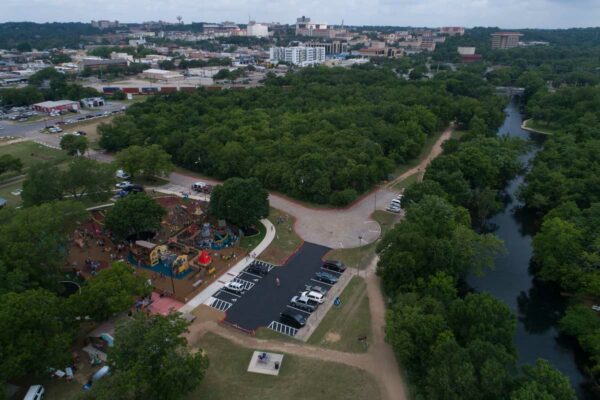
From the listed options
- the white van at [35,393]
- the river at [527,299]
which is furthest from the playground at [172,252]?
the river at [527,299]

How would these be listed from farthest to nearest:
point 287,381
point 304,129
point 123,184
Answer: point 304,129
point 123,184
point 287,381

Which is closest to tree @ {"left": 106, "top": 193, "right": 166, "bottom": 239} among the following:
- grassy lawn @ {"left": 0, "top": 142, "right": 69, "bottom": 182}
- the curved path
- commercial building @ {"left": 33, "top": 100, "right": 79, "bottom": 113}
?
→ the curved path

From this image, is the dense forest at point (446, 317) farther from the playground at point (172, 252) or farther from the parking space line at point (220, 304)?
the playground at point (172, 252)

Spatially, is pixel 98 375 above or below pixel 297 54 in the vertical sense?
below

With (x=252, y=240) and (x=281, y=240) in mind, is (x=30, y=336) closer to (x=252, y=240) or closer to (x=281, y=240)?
(x=252, y=240)

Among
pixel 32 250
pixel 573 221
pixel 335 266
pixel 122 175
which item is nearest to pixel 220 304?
pixel 335 266

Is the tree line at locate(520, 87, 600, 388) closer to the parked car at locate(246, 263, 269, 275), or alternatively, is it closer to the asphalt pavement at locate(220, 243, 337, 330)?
the asphalt pavement at locate(220, 243, 337, 330)

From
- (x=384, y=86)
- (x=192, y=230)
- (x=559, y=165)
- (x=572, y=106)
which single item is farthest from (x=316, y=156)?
(x=572, y=106)
